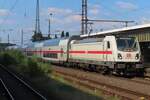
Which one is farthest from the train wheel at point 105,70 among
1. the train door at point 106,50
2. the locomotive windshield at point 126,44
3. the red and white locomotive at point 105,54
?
the locomotive windshield at point 126,44

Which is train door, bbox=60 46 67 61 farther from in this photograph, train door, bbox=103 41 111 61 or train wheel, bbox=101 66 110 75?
train door, bbox=103 41 111 61

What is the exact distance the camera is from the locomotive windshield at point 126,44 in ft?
95.8

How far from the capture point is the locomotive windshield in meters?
29.2

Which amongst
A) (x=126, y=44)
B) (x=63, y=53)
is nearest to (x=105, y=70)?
(x=126, y=44)

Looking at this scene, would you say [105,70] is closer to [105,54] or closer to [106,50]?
[105,54]

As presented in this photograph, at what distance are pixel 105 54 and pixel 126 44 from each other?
212cm

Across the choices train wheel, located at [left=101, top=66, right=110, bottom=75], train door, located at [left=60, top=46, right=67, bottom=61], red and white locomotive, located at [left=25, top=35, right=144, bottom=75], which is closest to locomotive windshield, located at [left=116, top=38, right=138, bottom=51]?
red and white locomotive, located at [left=25, top=35, right=144, bottom=75]

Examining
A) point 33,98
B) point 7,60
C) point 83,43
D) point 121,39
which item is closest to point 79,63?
point 83,43

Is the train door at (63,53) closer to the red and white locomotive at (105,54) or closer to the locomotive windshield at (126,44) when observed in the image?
the red and white locomotive at (105,54)

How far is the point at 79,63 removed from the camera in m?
39.6

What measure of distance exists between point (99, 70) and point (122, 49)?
500cm

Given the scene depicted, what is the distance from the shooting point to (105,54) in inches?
1219

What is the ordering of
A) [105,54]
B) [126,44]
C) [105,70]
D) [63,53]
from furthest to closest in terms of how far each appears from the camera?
1. [63,53]
2. [105,70]
3. [105,54]
4. [126,44]

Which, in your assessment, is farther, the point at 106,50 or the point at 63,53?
the point at 63,53
